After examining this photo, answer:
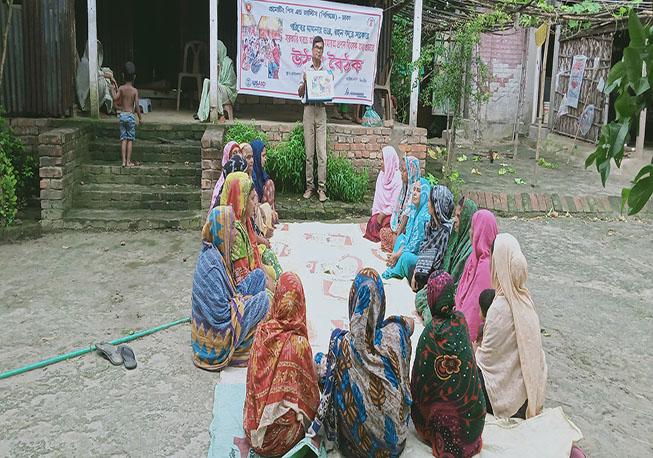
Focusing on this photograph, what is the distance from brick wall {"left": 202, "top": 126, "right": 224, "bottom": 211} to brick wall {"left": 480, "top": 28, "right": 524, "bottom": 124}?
8.20 m

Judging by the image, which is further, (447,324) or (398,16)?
(398,16)

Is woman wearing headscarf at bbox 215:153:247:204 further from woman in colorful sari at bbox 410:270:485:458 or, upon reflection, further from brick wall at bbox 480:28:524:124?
brick wall at bbox 480:28:524:124


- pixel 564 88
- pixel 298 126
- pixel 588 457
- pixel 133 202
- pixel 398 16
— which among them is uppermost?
pixel 398 16

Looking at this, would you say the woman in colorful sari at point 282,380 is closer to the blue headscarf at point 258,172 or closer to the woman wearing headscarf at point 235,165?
the woman wearing headscarf at point 235,165

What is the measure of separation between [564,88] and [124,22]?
9.83 metres

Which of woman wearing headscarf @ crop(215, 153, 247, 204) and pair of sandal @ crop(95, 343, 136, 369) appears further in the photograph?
woman wearing headscarf @ crop(215, 153, 247, 204)

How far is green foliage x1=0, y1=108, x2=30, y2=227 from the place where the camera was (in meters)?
7.68

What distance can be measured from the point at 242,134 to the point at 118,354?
4993mm

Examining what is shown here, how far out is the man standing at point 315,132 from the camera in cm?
916

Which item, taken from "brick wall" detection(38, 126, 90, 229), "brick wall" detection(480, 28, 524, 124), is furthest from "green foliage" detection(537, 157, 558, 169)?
"brick wall" detection(38, 126, 90, 229)

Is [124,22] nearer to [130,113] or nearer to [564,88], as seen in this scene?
[130,113]

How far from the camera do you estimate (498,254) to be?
412 centimetres

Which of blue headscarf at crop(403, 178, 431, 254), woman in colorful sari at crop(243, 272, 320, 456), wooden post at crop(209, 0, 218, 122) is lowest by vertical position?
woman in colorful sari at crop(243, 272, 320, 456)

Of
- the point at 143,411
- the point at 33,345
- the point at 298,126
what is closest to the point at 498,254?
the point at 143,411
